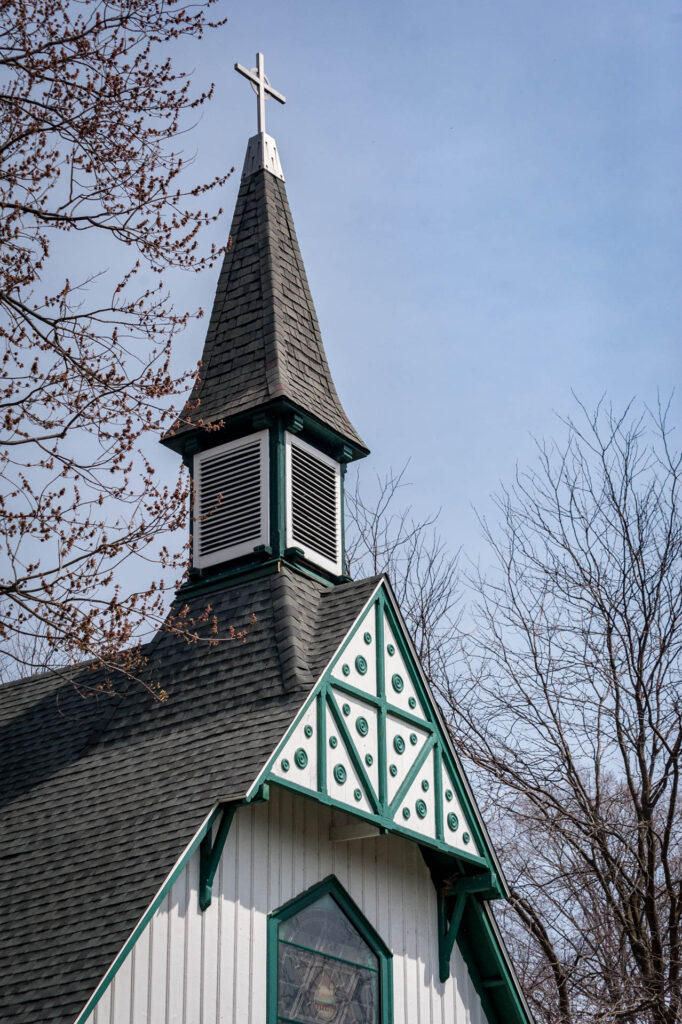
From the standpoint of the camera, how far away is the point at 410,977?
625 inches

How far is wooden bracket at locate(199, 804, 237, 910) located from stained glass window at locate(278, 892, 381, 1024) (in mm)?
1183

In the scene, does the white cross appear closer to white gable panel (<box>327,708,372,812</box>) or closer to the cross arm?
the cross arm

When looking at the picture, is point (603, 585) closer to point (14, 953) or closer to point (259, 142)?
point (259, 142)

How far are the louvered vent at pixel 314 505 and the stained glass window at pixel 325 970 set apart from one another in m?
4.82

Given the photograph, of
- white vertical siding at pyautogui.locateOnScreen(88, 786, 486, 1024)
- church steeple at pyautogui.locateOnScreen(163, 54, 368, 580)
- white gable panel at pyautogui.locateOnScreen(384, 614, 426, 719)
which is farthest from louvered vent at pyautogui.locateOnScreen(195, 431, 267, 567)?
white vertical siding at pyautogui.locateOnScreen(88, 786, 486, 1024)

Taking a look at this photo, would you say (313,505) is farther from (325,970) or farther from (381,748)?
(325,970)

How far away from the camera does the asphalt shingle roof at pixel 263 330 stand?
63.0 ft

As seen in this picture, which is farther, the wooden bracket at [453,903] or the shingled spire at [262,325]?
the shingled spire at [262,325]

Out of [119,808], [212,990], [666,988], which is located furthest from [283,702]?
[666,988]

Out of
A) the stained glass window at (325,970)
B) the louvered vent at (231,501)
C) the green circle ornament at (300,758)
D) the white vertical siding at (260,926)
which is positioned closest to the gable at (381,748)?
the green circle ornament at (300,758)

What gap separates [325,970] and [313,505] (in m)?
6.12

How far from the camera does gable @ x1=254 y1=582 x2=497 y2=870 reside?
1469 cm

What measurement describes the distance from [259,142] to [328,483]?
6.02m

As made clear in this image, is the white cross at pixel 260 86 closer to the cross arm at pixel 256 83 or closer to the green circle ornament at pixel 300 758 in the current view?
the cross arm at pixel 256 83
